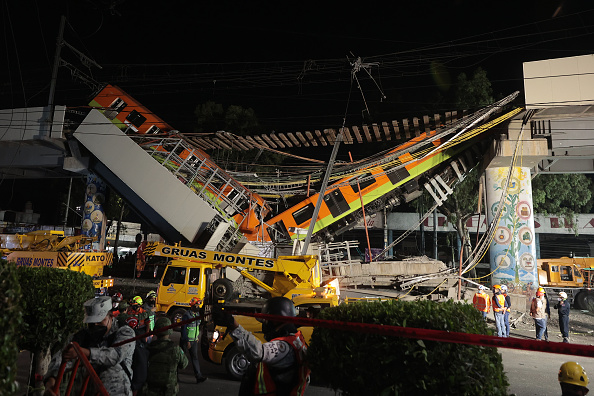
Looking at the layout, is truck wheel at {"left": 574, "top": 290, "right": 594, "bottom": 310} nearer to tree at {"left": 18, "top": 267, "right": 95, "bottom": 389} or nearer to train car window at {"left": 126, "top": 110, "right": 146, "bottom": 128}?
tree at {"left": 18, "top": 267, "right": 95, "bottom": 389}

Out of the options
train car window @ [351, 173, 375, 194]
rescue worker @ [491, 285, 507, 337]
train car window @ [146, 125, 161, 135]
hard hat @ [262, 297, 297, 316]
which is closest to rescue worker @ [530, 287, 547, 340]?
rescue worker @ [491, 285, 507, 337]

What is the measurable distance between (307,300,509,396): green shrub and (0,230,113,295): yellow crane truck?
43.9ft

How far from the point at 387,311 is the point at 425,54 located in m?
14.1

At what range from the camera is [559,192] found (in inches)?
958

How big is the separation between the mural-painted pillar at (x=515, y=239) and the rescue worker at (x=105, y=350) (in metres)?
15.0

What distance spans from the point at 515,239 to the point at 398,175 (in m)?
5.36

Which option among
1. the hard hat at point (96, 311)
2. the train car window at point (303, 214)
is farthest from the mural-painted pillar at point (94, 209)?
the hard hat at point (96, 311)

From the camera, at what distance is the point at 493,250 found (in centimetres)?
1522

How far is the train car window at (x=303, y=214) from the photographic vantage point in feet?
53.8

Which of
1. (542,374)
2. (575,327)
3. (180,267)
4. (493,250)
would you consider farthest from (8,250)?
(575,327)

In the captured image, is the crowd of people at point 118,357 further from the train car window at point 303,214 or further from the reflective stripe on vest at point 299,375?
the train car window at point 303,214

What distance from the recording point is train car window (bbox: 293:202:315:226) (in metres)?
16.4

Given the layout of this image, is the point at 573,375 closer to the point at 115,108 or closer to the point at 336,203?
the point at 336,203

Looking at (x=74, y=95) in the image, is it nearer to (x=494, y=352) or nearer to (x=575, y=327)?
(x=494, y=352)
